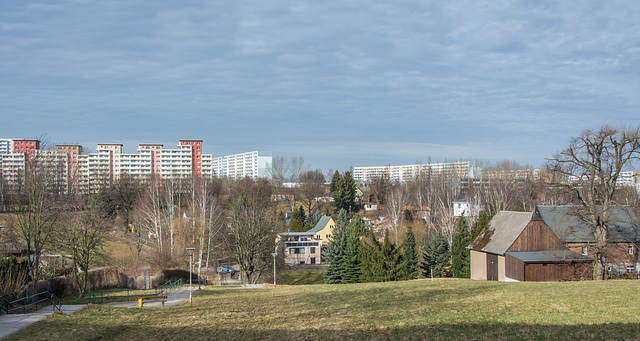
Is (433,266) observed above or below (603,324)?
below

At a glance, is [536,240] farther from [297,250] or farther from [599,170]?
[297,250]

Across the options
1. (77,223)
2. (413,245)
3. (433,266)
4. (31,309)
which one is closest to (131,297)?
(31,309)

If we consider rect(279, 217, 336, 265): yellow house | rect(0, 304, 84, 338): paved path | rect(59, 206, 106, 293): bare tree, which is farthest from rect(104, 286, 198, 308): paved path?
rect(279, 217, 336, 265): yellow house

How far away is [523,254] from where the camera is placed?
1474 inches

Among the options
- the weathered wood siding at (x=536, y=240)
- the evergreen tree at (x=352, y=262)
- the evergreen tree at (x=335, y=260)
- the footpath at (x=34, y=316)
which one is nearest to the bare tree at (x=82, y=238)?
the footpath at (x=34, y=316)

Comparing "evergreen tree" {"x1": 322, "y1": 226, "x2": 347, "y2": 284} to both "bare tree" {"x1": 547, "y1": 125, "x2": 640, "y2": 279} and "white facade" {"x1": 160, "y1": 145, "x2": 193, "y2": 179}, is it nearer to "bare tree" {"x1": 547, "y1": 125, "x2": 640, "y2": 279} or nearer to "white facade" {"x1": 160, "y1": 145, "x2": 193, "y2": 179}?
"bare tree" {"x1": 547, "y1": 125, "x2": 640, "y2": 279}

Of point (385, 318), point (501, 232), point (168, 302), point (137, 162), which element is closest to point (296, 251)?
point (501, 232)

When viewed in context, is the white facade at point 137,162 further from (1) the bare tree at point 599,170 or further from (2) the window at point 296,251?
(1) the bare tree at point 599,170

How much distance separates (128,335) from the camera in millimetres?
16281

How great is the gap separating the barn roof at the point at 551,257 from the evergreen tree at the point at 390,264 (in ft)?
29.2

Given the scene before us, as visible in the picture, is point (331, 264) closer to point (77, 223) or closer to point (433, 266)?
point (433, 266)

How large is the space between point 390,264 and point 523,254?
10.5 m

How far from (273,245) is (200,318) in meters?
33.4

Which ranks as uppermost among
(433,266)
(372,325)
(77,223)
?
(77,223)
